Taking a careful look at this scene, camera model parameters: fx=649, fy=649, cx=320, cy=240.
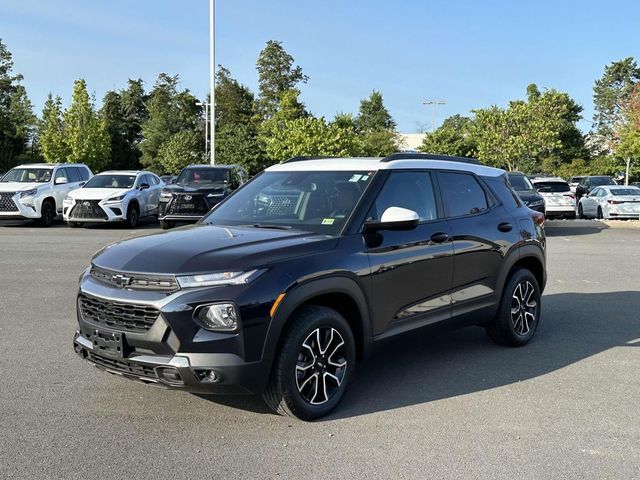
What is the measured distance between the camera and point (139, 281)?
4.05 meters

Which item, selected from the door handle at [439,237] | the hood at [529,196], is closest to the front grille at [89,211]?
the hood at [529,196]

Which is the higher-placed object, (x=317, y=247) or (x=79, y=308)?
(x=317, y=247)

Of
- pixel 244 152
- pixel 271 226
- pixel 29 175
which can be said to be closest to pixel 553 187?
pixel 29 175

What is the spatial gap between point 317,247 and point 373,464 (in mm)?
1451

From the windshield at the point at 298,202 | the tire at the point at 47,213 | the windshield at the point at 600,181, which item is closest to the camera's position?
the windshield at the point at 298,202

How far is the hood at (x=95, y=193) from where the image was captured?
18.5 metres

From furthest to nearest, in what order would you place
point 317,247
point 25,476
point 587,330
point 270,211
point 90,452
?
A: point 587,330, point 270,211, point 317,247, point 90,452, point 25,476

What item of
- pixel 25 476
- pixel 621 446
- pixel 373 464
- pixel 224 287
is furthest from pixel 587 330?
pixel 25 476

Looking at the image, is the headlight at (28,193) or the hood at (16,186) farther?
the hood at (16,186)

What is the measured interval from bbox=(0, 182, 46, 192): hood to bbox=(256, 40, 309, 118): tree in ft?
181

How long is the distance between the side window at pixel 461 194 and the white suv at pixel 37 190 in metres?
15.7

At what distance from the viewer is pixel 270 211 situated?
5250mm

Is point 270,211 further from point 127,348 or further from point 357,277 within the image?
point 127,348

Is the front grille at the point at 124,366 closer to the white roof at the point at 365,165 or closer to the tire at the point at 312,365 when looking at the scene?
the tire at the point at 312,365
